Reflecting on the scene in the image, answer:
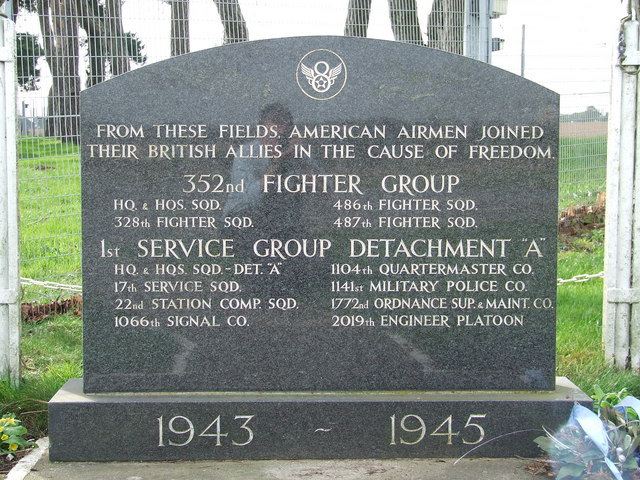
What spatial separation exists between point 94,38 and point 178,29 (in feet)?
2.32

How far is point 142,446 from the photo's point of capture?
3.65 m

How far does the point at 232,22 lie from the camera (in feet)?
21.8

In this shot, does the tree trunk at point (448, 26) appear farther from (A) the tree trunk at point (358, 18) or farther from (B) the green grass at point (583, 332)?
(B) the green grass at point (583, 332)

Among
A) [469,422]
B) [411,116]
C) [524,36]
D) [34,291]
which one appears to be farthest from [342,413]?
[524,36]

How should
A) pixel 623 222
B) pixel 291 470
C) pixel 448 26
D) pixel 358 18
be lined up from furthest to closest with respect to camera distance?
pixel 448 26 → pixel 358 18 → pixel 623 222 → pixel 291 470

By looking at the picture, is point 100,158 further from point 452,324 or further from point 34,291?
point 34,291

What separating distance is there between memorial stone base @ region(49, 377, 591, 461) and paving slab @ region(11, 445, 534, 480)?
1.8 inches

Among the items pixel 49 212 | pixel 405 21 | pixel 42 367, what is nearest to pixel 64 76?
pixel 49 212

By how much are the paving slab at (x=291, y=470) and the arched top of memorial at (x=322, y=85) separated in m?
1.60

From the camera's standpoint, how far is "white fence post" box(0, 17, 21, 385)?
428 centimetres

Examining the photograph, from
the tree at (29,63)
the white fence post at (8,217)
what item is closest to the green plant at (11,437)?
the white fence post at (8,217)

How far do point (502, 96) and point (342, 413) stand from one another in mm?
1668

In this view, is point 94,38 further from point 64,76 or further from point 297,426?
point 297,426

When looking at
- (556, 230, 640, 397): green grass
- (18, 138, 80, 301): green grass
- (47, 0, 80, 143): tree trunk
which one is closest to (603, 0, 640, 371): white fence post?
(556, 230, 640, 397): green grass
